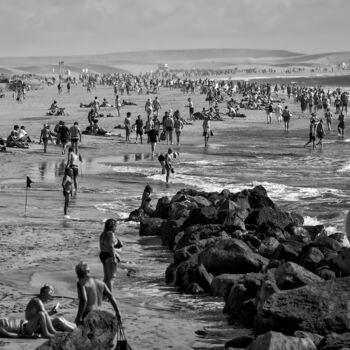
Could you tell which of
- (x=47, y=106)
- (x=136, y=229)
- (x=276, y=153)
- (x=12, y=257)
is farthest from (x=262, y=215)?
(x=47, y=106)

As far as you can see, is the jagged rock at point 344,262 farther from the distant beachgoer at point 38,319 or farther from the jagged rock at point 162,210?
the jagged rock at point 162,210

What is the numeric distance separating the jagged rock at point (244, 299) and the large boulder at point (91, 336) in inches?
109

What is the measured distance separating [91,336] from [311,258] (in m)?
5.62

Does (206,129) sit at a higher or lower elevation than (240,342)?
higher

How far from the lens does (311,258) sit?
49.0 ft

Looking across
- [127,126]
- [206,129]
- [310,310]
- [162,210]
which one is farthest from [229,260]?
[127,126]

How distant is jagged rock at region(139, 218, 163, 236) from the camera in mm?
19953

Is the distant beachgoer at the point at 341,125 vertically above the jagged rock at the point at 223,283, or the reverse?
the distant beachgoer at the point at 341,125

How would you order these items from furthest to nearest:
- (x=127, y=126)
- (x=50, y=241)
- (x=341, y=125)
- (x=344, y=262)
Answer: (x=341, y=125)
(x=127, y=126)
(x=50, y=241)
(x=344, y=262)

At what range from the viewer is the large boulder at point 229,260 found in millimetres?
15109

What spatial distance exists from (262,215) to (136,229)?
2870mm

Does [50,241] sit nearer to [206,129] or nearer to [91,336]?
[91,336]

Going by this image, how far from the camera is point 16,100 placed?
6175cm

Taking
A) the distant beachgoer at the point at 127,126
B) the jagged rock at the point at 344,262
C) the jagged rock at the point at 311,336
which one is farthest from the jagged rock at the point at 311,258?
the distant beachgoer at the point at 127,126
